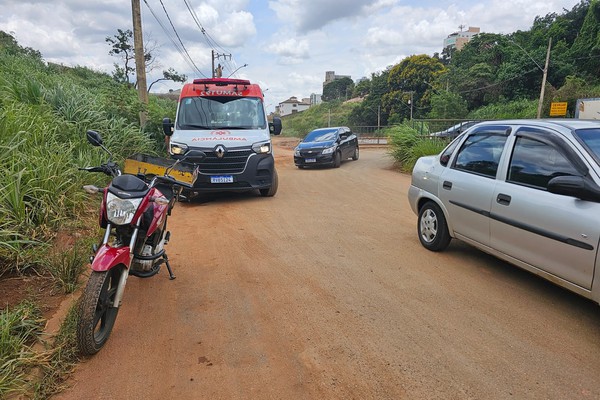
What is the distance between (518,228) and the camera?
3.77 m

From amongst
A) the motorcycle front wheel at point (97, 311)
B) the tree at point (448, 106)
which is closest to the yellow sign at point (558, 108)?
the tree at point (448, 106)

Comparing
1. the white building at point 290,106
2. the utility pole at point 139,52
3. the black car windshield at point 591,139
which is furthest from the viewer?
the white building at point 290,106

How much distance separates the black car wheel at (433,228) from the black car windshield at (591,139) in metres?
1.77

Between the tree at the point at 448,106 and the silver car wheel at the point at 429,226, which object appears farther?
the tree at the point at 448,106

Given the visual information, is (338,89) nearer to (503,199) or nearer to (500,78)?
(500,78)

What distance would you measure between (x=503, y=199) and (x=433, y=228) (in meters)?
1.30

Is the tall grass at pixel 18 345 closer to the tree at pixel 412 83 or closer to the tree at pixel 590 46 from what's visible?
the tree at pixel 590 46

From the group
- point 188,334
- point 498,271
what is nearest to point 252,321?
point 188,334

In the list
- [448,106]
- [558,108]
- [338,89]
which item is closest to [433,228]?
[558,108]

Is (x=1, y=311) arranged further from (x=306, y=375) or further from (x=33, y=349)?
(x=306, y=375)

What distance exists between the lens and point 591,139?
3.52m

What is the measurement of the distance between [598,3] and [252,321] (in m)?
50.1

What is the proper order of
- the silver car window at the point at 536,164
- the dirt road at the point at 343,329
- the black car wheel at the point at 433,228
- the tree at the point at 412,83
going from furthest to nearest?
the tree at the point at 412,83, the black car wheel at the point at 433,228, the silver car window at the point at 536,164, the dirt road at the point at 343,329

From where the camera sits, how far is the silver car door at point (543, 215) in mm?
3162
